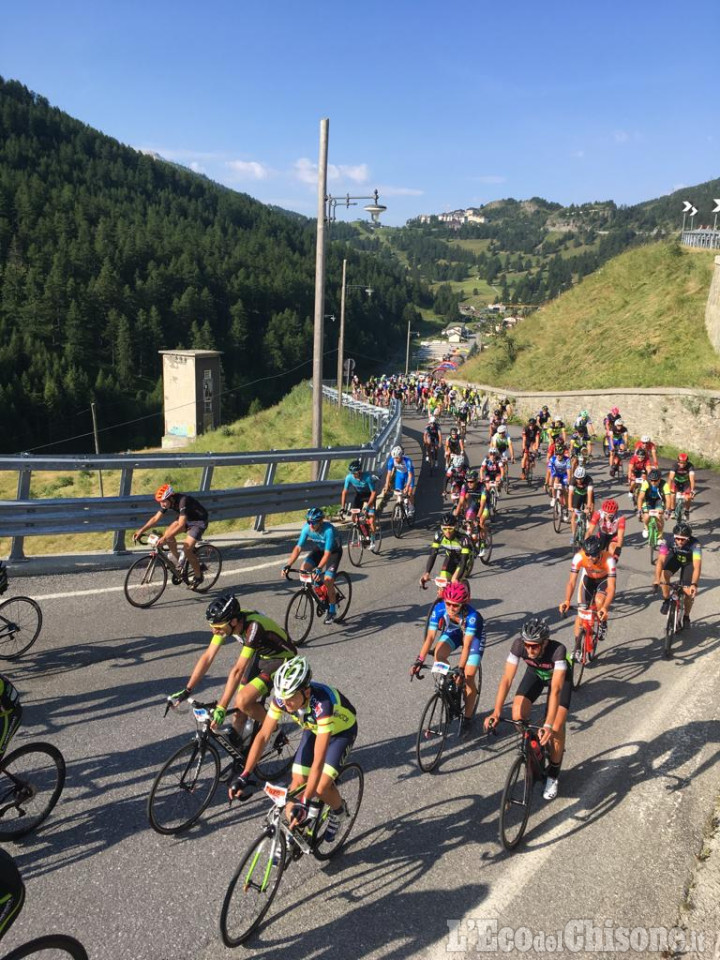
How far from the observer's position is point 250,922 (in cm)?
426

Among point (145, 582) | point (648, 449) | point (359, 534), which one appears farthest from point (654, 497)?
point (145, 582)

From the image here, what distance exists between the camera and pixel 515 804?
5344mm

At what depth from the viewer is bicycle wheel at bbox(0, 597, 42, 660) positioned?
291 inches

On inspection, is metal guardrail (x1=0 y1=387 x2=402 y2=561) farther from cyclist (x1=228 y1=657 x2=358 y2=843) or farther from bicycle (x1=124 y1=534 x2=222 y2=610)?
cyclist (x1=228 y1=657 x2=358 y2=843)

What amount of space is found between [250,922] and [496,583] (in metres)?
7.77

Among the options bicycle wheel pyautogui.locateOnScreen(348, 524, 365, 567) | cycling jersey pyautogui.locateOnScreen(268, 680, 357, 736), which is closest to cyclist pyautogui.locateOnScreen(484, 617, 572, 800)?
cycling jersey pyautogui.locateOnScreen(268, 680, 357, 736)

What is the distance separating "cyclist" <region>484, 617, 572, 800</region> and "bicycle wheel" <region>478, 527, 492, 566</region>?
646 centimetres

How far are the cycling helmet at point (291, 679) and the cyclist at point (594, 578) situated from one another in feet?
15.2

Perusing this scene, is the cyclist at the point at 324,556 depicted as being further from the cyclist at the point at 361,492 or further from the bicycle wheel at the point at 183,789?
the bicycle wheel at the point at 183,789

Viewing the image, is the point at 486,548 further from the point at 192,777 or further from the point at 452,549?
the point at 192,777

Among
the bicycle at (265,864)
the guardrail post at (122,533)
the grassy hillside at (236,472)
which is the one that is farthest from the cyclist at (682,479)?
the bicycle at (265,864)

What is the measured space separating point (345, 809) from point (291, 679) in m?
1.16

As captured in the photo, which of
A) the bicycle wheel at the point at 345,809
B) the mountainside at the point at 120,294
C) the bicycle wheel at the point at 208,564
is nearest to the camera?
the bicycle wheel at the point at 345,809

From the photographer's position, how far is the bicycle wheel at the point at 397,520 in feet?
44.5
